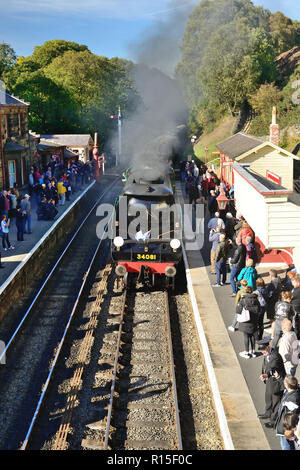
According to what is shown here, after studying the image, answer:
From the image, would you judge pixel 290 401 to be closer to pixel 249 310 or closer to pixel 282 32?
pixel 249 310

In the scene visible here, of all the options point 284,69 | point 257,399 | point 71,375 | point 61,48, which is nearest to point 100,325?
point 71,375

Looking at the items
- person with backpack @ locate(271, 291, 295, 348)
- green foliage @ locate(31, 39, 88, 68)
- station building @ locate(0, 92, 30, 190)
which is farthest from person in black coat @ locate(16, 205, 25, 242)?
green foliage @ locate(31, 39, 88, 68)

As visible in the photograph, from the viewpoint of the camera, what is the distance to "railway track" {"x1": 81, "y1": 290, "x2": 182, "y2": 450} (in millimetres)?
7773

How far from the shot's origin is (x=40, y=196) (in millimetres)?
23719

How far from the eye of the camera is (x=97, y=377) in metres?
9.62

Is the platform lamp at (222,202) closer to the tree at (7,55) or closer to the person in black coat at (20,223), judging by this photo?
the person in black coat at (20,223)

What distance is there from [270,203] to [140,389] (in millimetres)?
5281

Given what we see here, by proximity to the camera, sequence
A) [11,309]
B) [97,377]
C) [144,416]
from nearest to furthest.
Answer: [144,416]
[97,377]
[11,309]

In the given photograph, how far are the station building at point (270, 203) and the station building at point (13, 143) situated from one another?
1092 cm

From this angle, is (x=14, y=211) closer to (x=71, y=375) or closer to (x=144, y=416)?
(x=71, y=375)

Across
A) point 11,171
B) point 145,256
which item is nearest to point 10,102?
point 11,171

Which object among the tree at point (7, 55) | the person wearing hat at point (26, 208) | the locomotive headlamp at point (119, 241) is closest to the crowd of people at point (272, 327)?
the locomotive headlamp at point (119, 241)

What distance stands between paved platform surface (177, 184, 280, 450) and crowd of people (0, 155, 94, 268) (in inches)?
244
